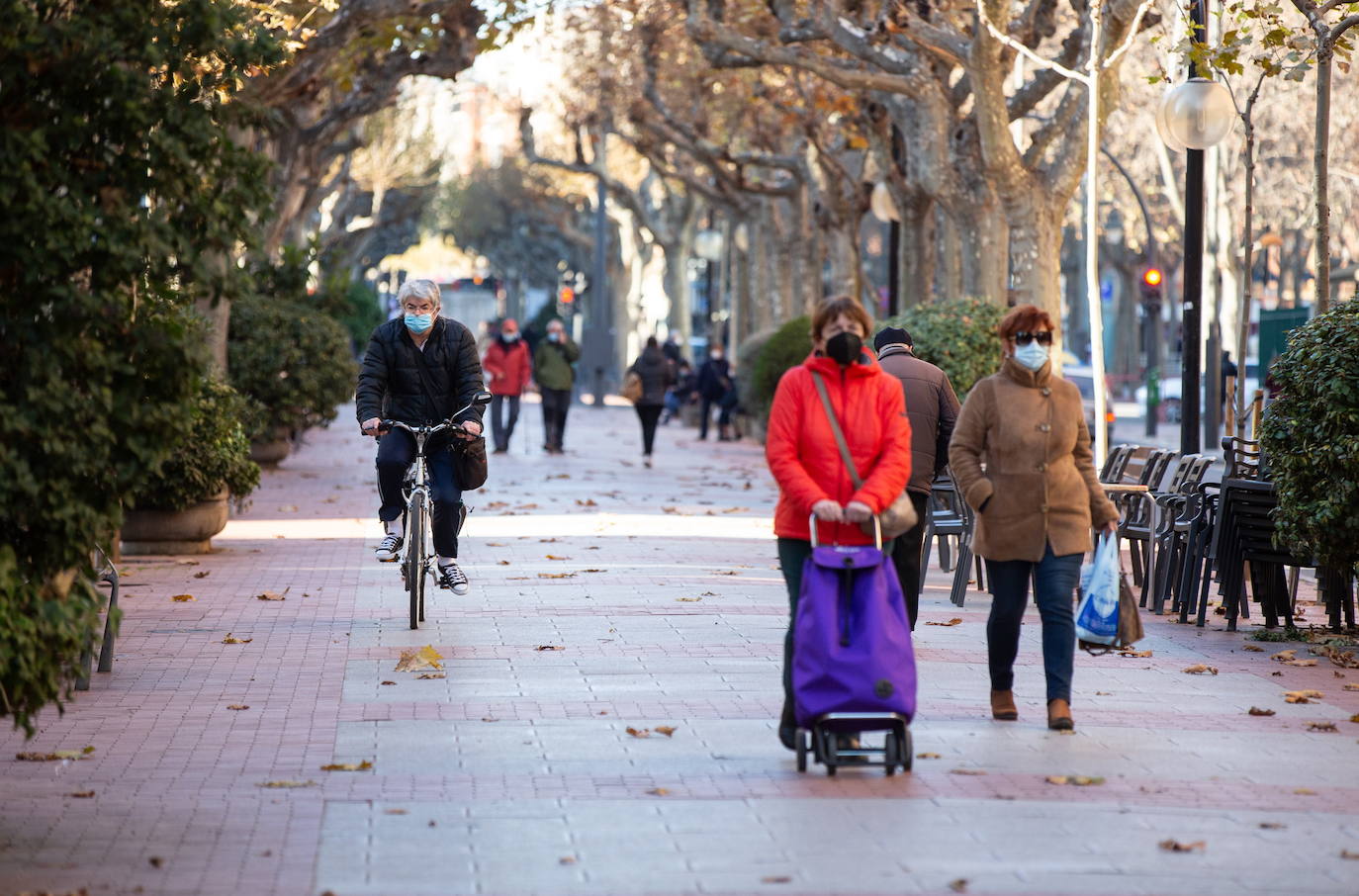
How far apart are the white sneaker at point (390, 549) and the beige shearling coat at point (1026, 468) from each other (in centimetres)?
398

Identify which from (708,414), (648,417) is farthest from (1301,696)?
(708,414)

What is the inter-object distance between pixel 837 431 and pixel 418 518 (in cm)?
406

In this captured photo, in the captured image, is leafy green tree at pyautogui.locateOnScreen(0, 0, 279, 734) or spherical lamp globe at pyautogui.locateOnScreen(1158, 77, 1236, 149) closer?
leafy green tree at pyautogui.locateOnScreen(0, 0, 279, 734)

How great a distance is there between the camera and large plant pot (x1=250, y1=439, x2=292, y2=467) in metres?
24.0

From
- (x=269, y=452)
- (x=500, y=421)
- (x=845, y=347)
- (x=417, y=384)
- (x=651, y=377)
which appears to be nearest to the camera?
(x=845, y=347)

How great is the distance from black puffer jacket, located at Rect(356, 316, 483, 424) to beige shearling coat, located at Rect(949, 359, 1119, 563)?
140 inches

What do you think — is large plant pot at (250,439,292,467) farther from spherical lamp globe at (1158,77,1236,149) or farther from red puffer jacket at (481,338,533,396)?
spherical lamp globe at (1158,77,1236,149)

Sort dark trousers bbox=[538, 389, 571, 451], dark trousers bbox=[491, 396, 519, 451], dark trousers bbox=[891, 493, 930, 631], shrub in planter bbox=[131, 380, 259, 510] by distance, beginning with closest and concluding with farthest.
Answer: dark trousers bbox=[891, 493, 930, 631]
shrub in planter bbox=[131, 380, 259, 510]
dark trousers bbox=[491, 396, 519, 451]
dark trousers bbox=[538, 389, 571, 451]

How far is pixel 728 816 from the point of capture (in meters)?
5.94

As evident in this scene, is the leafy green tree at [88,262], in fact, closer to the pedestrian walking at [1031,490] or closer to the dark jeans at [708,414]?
the pedestrian walking at [1031,490]

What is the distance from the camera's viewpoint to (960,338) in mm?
16641

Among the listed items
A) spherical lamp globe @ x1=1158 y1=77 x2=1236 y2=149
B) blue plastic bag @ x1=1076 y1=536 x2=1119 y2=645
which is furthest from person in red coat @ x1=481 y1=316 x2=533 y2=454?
blue plastic bag @ x1=1076 y1=536 x2=1119 y2=645

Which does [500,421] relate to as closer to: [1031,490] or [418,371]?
[418,371]

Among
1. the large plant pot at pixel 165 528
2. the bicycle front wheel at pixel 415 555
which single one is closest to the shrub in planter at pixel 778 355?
the large plant pot at pixel 165 528
